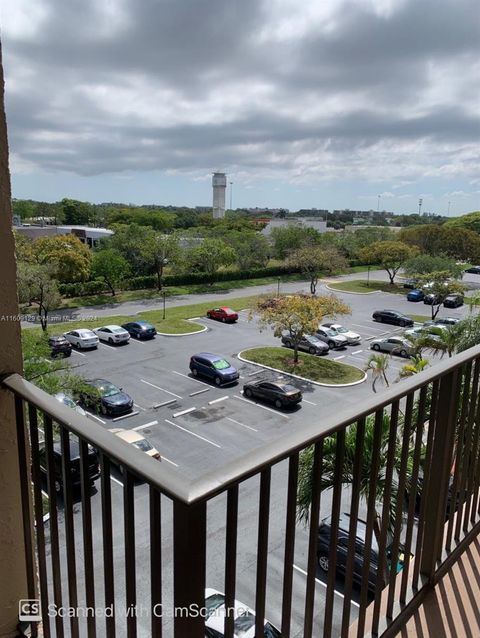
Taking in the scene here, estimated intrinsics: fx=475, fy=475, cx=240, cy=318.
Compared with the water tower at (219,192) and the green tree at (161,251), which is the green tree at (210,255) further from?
the water tower at (219,192)

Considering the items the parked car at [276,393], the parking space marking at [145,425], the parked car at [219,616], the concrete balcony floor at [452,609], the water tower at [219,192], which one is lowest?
the parking space marking at [145,425]

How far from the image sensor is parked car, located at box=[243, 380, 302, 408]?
41.8ft

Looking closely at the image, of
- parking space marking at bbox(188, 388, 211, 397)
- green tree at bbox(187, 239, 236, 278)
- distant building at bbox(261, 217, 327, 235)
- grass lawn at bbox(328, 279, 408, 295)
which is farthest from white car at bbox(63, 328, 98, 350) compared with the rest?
distant building at bbox(261, 217, 327, 235)

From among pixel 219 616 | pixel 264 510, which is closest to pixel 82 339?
pixel 219 616

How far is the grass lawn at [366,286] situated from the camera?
32.3 m

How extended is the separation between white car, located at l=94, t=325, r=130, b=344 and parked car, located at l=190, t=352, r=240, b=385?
176 inches

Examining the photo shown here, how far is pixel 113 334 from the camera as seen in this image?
18.4 meters

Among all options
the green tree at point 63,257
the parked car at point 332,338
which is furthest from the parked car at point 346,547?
the green tree at point 63,257

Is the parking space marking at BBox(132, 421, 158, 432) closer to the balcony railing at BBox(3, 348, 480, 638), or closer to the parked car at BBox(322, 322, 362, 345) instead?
the balcony railing at BBox(3, 348, 480, 638)

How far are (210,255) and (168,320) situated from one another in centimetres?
909

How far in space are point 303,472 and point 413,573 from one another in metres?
3.18

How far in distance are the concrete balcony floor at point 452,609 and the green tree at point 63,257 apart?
2162 cm

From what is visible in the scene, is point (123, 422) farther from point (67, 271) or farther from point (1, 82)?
point (67, 271)

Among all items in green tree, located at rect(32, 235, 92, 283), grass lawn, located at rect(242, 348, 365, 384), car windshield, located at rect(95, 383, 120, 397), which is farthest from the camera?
green tree, located at rect(32, 235, 92, 283)
